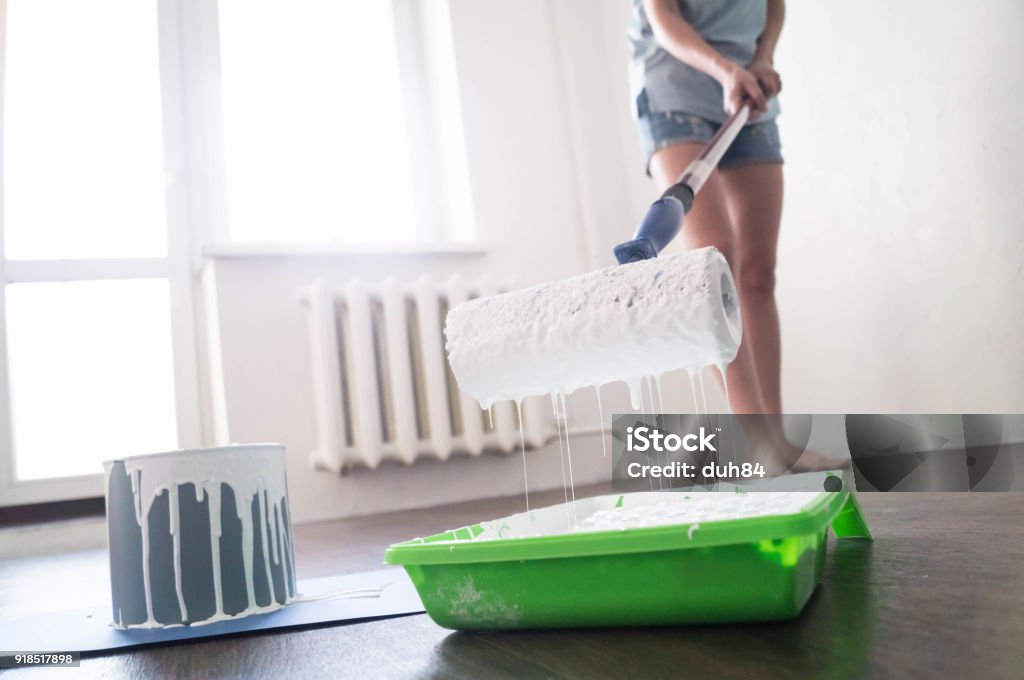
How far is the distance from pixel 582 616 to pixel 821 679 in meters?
0.18

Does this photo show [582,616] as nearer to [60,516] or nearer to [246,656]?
[246,656]

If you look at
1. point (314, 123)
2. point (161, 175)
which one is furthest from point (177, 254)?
point (314, 123)

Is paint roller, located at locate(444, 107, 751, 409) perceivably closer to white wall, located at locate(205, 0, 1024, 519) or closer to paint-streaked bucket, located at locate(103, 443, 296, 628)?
paint-streaked bucket, located at locate(103, 443, 296, 628)

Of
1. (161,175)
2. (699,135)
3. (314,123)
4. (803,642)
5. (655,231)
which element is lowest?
(803,642)

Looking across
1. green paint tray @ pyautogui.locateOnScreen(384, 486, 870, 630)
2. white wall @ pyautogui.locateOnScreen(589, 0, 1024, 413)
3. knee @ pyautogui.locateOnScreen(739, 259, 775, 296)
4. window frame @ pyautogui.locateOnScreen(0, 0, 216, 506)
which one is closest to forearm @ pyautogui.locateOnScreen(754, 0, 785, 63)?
white wall @ pyautogui.locateOnScreen(589, 0, 1024, 413)

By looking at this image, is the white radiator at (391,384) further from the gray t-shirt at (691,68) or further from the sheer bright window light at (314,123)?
the gray t-shirt at (691,68)

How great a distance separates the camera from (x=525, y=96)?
2518 mm

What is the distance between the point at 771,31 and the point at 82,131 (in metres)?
1.89

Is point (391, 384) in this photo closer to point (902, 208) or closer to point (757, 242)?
point (757, 242)

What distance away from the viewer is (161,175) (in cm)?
237

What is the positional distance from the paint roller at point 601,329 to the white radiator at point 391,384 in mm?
1309

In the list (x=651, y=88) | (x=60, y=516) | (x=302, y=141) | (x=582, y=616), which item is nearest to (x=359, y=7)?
(x=302, y=141)

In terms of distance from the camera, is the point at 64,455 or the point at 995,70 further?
the point at 64,455

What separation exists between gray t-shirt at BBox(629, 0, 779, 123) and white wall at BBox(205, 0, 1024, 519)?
321mm
